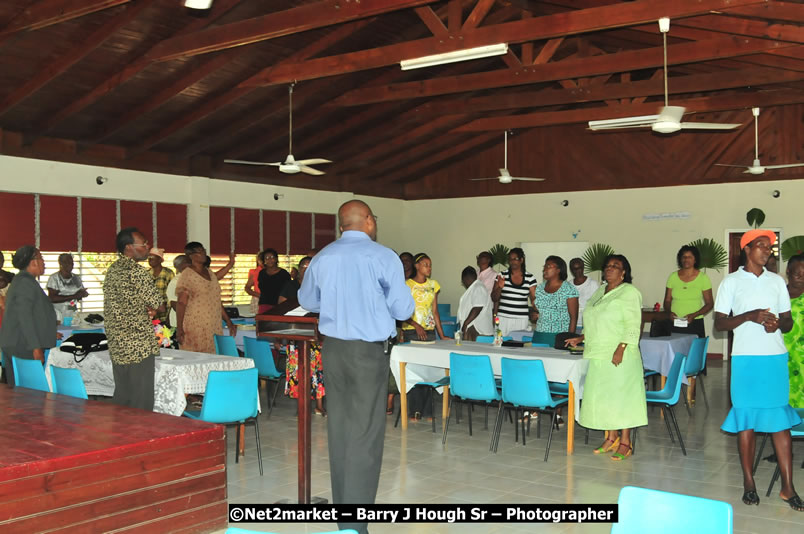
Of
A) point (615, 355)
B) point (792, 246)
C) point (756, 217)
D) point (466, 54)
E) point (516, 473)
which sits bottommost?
point (516, 473)

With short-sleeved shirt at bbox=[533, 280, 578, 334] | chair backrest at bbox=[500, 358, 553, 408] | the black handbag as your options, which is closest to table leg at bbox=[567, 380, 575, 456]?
chair backrest at bbox=[500, 358, 553, 408]

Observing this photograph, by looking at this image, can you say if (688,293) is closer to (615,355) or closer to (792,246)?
(615,355)

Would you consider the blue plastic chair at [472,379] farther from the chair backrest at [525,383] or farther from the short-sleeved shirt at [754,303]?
the short-sleeved shirt at [754,303]

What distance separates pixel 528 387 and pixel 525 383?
39mm

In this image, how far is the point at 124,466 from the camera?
319 cm

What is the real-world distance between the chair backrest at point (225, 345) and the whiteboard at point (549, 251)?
8.85m

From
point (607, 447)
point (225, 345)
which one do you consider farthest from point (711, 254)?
point (225, 345)

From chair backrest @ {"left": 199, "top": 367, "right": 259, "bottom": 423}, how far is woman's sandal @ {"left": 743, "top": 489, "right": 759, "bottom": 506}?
10.7 feet

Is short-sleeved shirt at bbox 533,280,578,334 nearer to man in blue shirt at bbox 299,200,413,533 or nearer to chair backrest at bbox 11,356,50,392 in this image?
man in blue shirt at bbox 299,200,413,533

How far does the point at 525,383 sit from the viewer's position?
595 centimetres

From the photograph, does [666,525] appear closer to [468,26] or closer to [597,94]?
[468,26]

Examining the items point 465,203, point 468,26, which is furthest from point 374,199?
point 468,26

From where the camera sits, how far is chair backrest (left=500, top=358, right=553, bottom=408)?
19.3ft

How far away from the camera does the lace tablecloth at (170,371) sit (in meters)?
5.52
